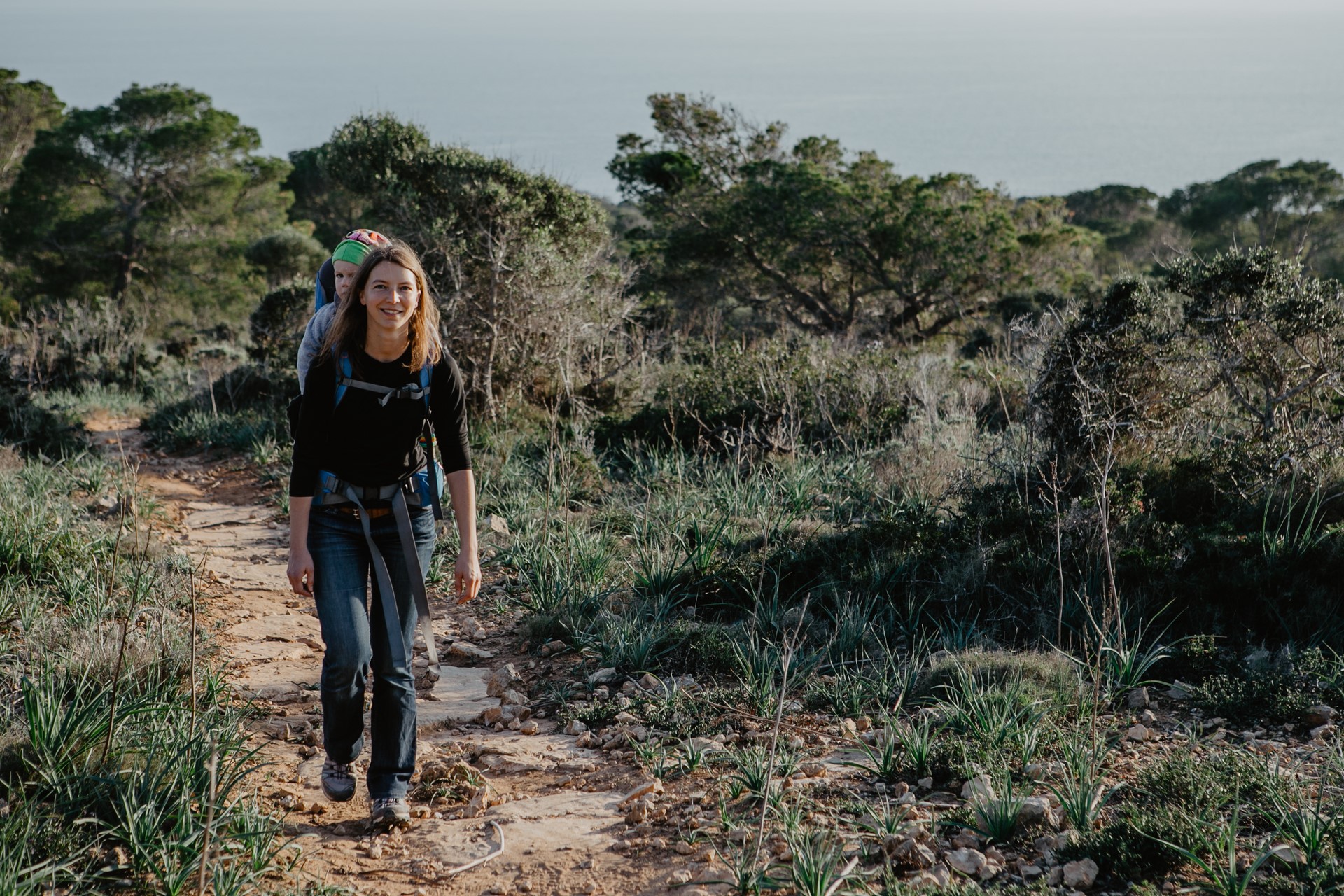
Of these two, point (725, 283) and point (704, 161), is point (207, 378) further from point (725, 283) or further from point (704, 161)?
point (704, 161)

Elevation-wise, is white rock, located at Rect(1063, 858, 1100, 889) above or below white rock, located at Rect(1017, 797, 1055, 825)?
below

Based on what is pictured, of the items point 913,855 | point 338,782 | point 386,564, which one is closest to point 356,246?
point 386,564

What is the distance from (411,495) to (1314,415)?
585 cm

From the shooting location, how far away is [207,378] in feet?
41.6

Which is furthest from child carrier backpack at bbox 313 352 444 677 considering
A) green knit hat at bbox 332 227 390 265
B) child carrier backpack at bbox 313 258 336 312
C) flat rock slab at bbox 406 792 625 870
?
child carrier backpack at bbox 313 258 336 312

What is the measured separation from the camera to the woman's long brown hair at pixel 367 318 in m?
3.24

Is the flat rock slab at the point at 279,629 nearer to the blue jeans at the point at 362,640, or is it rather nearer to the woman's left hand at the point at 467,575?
the blue jeans at the point at 362,640

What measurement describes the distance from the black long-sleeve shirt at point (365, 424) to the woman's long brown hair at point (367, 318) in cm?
3

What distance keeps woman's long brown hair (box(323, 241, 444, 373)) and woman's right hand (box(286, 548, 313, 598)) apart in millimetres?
608

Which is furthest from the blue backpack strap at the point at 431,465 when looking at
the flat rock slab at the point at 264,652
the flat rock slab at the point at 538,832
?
the flat rock slab at the point at 264,652

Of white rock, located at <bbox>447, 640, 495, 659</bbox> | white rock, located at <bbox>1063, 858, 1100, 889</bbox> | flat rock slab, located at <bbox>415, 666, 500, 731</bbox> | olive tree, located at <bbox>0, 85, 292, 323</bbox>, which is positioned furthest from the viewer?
olive tree, located at <bbox>0, 85, 292, 323</bbox>

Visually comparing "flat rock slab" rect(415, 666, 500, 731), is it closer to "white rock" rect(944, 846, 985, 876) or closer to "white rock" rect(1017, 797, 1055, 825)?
"white rock" rect(944, 846, 985, 876)

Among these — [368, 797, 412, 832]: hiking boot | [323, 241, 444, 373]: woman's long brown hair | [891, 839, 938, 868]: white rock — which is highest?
[323, 241, 444, 373]: woman's long brown hair

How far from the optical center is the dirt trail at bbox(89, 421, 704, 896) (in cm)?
320
